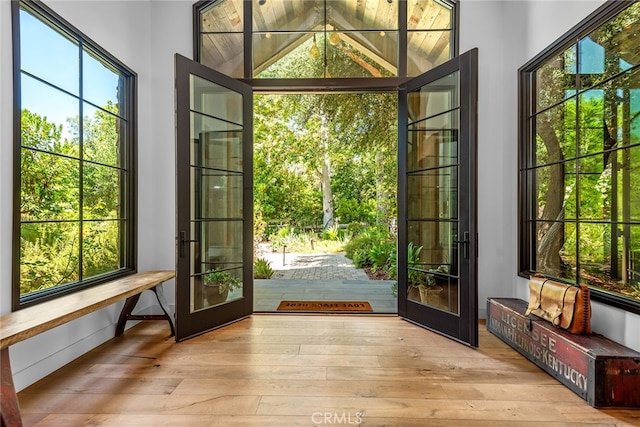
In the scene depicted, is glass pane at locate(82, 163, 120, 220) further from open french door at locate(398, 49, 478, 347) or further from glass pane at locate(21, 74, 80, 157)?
open french door at locate(398, 49, 478, 347)

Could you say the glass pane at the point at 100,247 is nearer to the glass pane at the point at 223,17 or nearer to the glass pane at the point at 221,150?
the glass pane at the point at 221,150

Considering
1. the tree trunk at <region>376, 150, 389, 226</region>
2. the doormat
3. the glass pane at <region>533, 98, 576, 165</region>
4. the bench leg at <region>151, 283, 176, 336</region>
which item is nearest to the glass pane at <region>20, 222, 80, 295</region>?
the bench leg at <region>151, 283, 176, 336</region>

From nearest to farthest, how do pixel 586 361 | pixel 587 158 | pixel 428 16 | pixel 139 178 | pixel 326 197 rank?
pixel 586 361, pixel 587 158, pixel 139 178, pixel 428 16, pixel 326 197

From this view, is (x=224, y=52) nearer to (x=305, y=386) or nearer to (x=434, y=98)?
(x=434, y=98)

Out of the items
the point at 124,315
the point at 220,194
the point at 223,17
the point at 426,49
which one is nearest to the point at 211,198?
the point at 220,194

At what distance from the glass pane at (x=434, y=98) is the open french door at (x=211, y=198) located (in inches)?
67.3

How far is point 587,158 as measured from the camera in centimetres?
253

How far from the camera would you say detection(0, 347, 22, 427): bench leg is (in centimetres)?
155

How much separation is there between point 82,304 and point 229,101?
219 cm

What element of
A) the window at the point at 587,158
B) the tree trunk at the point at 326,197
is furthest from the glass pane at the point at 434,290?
the tree trunk at the point at 326,197

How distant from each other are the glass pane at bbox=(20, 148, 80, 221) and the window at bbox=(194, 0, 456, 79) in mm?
1822

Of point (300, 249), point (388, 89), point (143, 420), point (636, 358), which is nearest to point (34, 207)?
point (143, 420)

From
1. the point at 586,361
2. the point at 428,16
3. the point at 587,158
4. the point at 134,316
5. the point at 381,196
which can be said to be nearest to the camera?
the point at 586,361

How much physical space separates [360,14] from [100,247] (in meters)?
3.55
